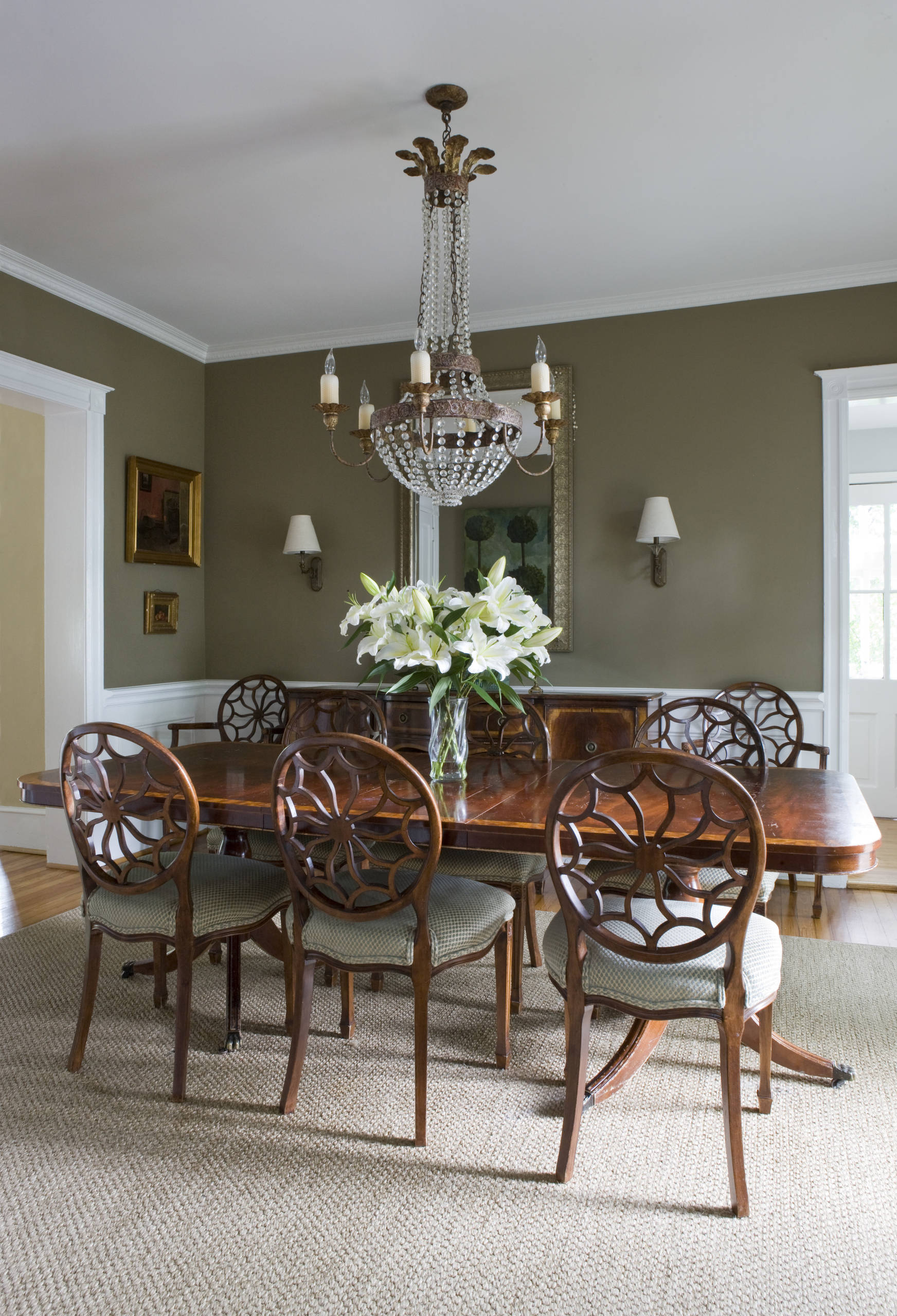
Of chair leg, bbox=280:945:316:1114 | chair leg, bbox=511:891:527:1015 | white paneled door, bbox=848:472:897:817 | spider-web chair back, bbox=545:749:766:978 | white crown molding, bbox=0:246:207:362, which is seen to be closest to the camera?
spider-web chair back, bbox=545:749:766:978

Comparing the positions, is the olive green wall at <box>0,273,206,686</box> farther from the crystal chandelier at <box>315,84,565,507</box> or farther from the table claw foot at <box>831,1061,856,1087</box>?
the table claw foot at <box>831,1061,856,1087</box>

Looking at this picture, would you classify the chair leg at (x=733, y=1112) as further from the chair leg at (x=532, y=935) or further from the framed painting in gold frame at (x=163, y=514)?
the framed painting in gold frame at (x=163, y=514)

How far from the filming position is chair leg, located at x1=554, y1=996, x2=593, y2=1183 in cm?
191

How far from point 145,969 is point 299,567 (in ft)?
8.57

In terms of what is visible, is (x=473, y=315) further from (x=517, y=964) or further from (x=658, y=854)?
(x=658, y=854)

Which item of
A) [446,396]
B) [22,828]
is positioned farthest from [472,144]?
[22,828]

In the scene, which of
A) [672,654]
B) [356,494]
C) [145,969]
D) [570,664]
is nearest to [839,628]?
[672,654]

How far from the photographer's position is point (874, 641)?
235 inches

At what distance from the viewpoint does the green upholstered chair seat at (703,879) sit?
2.49m

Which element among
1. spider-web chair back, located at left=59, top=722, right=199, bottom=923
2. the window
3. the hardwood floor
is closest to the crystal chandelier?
spider-web chair back, located at left=59, top=722, right=199, bottom=923

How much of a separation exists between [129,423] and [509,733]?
8.40ft

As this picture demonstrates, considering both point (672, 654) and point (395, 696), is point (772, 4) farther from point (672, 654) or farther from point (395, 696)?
point (395, 696)

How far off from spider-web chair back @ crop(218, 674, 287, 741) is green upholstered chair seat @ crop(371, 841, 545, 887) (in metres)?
2.10

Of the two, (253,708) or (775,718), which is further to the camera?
(253,708)
